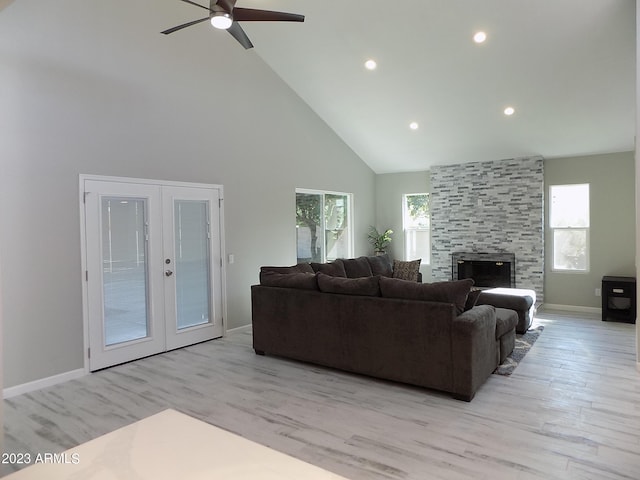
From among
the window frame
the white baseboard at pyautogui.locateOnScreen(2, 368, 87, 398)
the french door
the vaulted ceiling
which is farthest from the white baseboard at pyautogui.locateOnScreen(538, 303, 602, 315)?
the white baseboard at pyautogui.locateOnScreen(2, 368, 87, 398)

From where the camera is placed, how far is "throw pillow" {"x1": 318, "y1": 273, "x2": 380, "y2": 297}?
4.19 m

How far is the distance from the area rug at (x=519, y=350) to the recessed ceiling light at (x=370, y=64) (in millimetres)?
4069

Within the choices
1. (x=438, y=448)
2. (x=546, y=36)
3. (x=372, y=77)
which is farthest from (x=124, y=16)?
(x=438, y=448)

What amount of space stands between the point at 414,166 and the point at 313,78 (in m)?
3.09

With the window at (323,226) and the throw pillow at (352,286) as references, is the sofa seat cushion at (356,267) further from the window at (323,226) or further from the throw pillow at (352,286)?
the throw pillow at (352,286)

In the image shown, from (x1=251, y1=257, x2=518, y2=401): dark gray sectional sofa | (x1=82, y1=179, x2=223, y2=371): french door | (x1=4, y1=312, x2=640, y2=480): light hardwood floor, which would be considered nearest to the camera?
(x1=4, y1=312, x2=640, y2=480): light hardwood floor

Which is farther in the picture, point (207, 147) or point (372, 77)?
point (372, 77)

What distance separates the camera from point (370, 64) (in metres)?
5.91

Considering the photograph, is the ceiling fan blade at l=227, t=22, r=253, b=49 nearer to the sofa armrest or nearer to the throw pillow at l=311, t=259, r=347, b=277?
the sofa armrest

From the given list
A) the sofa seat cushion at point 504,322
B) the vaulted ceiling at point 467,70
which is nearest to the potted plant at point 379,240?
the vaulted ceiling at point 467,70

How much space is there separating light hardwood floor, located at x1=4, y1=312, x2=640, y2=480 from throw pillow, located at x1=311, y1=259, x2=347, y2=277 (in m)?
1.58

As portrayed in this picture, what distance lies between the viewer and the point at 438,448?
2885mm

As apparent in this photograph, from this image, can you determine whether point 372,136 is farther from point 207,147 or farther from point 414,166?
point 207,147

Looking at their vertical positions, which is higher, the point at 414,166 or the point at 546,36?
the point at 546,36
